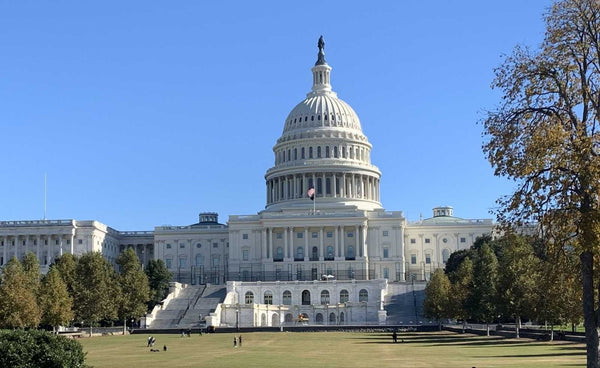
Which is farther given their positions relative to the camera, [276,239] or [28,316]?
[276,239]

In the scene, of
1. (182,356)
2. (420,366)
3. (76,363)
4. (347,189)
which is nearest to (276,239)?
(347,189)

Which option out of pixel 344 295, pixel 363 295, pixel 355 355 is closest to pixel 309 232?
pixel 344 295

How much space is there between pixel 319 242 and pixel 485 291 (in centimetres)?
8615

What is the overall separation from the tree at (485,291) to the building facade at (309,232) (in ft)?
233

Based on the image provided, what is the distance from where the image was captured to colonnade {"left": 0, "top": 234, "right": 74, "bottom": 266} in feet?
599

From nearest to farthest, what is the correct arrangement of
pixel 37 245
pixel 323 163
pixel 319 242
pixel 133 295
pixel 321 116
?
pixel 133 295
pixel 319 242
pixel 37 245
pixel 323 163
pixel 321 116

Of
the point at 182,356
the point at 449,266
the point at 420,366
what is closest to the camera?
the point at 420,366

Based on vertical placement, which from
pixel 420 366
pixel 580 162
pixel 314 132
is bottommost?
pixel 420 366

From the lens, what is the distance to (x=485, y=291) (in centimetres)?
9025

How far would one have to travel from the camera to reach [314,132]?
190 m

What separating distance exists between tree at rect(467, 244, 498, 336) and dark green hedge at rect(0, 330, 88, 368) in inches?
2352

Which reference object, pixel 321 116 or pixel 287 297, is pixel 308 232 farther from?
pixel 321 116

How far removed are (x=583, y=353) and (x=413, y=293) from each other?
284 feet

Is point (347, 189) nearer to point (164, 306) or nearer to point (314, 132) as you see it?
point (314, 132)
